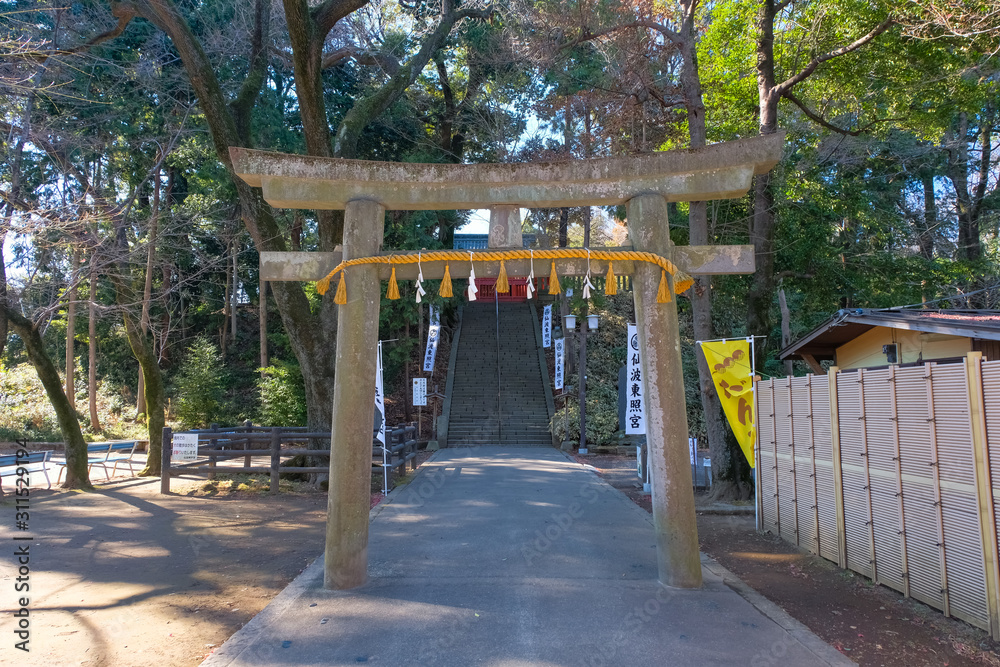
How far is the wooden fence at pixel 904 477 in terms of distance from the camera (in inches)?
187

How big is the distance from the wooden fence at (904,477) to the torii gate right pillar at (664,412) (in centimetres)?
187

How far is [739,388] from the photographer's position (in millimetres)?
9211

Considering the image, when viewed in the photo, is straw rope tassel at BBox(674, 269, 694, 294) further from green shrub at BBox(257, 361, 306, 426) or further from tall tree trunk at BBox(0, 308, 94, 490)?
green shrub at BBox(257, 361, 306, 426)

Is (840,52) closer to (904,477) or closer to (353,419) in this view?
(904,477)

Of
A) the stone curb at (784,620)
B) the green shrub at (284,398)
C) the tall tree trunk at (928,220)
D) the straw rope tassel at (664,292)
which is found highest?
the tall tree trunk at (928,220)

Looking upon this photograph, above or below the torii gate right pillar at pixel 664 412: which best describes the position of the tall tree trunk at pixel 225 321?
above

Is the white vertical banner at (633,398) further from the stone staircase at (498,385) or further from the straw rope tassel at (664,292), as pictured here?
the stone staircase at (498,385)

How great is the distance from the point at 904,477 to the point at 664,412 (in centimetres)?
222

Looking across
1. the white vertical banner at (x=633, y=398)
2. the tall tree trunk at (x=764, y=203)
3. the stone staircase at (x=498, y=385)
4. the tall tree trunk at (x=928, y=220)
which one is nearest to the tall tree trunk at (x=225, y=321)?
the stone staircase at (x=498, y=385)

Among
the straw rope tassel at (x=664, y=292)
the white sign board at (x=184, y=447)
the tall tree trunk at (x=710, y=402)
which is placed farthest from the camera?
the white sign board at (x=184, y=447)

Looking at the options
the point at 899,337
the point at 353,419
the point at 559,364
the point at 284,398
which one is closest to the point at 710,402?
the point at 899,337

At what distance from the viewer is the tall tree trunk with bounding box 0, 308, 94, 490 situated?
35.1 feet

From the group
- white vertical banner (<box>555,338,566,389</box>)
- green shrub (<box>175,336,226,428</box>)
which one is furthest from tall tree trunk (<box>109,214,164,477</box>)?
white vertical banner (<box>555,338,566,389</box>)

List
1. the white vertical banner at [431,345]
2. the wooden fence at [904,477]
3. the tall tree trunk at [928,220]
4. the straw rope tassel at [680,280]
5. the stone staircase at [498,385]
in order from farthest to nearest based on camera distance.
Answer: the stone staircase at [498,385] → the white vertical banner at [431,345] → the tall tree trunk at [928,220] → the straw rope tassel at [680,280] → the wooden fence at [904,477]
